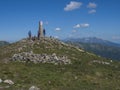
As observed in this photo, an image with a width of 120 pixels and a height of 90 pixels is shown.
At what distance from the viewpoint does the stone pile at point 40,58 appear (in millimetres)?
63869

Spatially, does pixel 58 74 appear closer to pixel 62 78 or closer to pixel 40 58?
pixel 62 78

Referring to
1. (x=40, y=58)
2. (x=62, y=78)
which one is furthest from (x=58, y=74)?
(x=40, y=58)

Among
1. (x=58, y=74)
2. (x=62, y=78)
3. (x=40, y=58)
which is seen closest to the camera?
(x=62, y=78)

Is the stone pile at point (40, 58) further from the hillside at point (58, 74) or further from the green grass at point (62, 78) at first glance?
the green grass at point (62, 78)

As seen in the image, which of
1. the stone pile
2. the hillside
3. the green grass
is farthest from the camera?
the stone pile

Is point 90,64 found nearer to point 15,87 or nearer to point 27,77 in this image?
point 27,77

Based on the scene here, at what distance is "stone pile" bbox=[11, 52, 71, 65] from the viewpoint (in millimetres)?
63869

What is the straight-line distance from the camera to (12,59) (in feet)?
218

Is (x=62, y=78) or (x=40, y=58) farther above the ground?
(x=40, y=58)

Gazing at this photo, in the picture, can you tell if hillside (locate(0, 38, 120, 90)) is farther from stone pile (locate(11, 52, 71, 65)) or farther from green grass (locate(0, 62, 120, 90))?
stone pile (locate(11, 52, 71, 65))

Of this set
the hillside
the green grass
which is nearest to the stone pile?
the hillside

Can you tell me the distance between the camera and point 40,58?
215 ft

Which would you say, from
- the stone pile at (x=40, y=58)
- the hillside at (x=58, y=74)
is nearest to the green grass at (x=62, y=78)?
the hillside at (x=58, y=74)

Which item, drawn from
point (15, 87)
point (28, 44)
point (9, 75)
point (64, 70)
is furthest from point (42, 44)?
point (15, 87)
